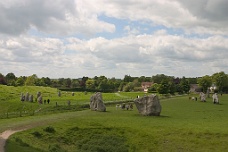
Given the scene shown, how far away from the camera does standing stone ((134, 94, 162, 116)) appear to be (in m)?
50.5

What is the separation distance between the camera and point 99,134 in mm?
37250

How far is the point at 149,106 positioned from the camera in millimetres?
50906

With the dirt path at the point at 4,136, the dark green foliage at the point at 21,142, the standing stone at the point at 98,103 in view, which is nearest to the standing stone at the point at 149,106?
the standing stone at the point at 98,103

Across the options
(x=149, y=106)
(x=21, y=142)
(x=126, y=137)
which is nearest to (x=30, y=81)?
(x=149, y=106)

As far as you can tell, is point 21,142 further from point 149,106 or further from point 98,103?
point 98,103

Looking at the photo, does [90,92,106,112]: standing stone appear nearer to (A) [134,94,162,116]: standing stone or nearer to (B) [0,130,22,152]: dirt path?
(A) [134,94,162,116]: standing stone

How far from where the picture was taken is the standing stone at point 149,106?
50.5 m

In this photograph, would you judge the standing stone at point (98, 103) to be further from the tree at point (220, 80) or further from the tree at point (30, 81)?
the tree at point (220, 80)

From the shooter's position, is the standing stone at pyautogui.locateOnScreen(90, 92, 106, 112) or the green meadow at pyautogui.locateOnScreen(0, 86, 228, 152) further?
the standing stone at pyautogui.locateOnScreen(90, 92, 106, 112)

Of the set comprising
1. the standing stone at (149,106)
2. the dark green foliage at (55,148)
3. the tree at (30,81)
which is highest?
the tree at (30,81)

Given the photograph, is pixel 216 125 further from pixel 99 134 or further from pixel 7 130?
pixel 7 130

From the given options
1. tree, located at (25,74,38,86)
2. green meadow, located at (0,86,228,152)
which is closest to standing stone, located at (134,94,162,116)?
green meadow, located at (0,86,228,152)

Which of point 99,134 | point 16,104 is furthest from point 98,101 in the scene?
point 16,104

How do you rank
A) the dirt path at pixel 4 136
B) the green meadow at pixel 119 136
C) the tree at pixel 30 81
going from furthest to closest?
the tree at pixel 30 81, the green meadow at pixel 119 136, the dirt path at pixel 4 136
